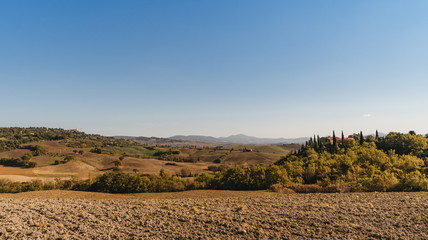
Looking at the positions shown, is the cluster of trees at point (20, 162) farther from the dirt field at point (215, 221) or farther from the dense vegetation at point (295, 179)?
the dirt field at point (215, 221)

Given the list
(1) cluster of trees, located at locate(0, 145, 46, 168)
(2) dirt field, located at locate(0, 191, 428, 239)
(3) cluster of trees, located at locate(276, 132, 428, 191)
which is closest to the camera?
(2) dirt field, located at locate(0, 191, 428, 239)

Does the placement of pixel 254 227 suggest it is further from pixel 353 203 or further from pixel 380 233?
pixel 353 203

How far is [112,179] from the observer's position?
26031 millimetres

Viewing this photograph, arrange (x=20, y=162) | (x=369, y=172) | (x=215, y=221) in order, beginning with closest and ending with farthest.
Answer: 1. (x=215, y=221)
2. (x=369, y=172)
3. (x=20, y=162)

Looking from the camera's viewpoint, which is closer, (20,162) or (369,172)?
(369,172)

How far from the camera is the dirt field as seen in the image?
11344 millimetres

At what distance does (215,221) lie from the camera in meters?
13.0

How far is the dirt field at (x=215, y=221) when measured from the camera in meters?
11.3

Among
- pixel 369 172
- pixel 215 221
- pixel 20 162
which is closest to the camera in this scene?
pixel 215 221

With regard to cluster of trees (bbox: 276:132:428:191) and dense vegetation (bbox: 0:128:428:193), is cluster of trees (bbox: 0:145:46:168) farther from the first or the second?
cluster of trees (bbox: 276:132:428:191)

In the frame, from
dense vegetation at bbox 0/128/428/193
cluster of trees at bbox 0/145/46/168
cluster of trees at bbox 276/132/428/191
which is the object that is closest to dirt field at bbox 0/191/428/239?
dense vegetation at bbox 0/128/428/193

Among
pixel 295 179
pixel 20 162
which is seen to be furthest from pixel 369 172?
pixel 20 162

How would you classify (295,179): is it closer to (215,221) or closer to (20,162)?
(215,221)

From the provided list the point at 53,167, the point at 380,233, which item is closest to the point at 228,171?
the point at 380,233
